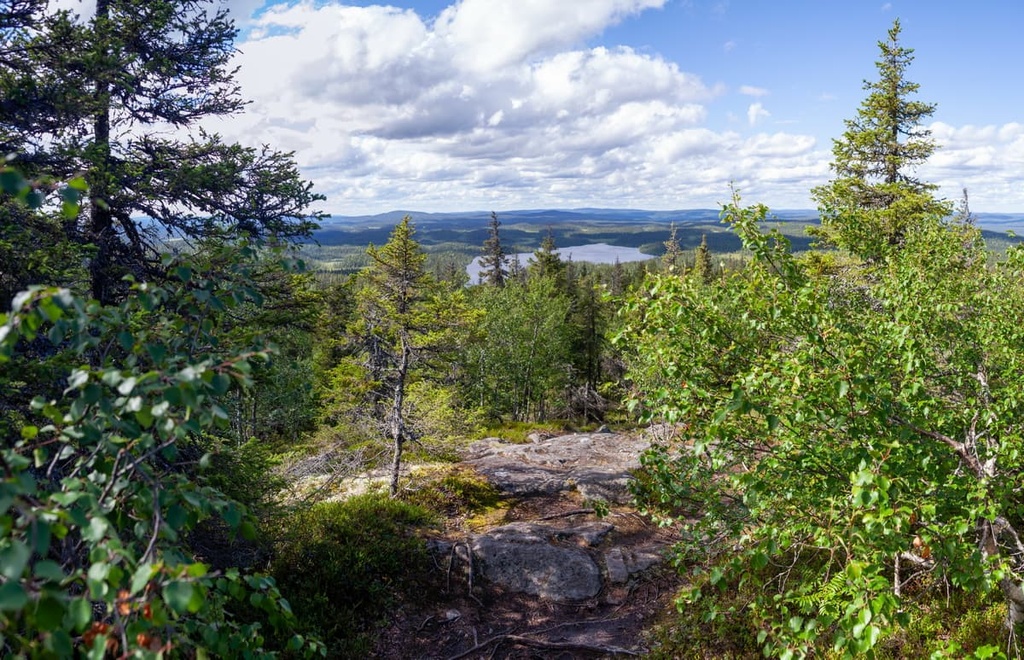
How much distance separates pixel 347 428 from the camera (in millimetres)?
14602

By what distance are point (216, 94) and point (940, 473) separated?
1147 cm

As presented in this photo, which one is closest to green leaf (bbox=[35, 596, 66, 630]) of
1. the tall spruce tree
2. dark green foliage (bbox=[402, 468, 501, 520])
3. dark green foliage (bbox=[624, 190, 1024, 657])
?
dark green foliage (bbox=[624, 190, 1024, 657])

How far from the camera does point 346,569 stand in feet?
33.6

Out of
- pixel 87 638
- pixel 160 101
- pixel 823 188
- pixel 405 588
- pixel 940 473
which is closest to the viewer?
pixel 87 638

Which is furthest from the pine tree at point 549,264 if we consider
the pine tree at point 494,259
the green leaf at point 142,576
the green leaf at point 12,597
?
the green leaf at point 12,597

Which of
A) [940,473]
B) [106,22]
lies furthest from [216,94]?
[940,473]

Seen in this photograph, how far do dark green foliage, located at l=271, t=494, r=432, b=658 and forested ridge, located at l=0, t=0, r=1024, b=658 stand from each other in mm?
58

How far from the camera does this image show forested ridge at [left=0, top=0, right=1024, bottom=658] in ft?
7.32

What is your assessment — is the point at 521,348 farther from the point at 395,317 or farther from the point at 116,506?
the point at 116,506

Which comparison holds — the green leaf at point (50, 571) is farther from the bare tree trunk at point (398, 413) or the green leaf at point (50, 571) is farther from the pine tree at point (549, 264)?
the pine tree at point (549, 264)

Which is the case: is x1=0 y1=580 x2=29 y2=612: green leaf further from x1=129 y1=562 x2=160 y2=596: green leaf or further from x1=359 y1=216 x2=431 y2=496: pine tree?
x1=359 y1=216 x2=431 y2=496: pine tree

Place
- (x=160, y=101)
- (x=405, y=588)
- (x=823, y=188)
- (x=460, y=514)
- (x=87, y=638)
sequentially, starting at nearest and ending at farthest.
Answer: (x=87, y=638), (x=160, y=101), (x=405, y=588), (x=460, y=514), (x=823, y=188)

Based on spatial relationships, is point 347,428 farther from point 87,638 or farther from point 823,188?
point 823,188

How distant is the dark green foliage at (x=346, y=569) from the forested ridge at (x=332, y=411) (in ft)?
0.19
